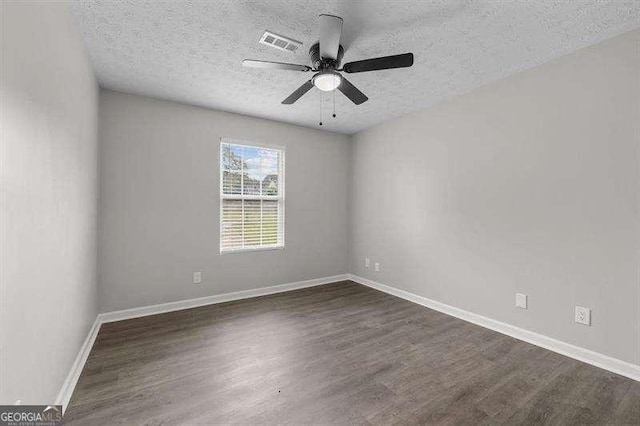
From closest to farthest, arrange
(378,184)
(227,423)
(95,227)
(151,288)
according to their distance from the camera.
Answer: (227,423) → (95,227) → (151,288) → (378,184)

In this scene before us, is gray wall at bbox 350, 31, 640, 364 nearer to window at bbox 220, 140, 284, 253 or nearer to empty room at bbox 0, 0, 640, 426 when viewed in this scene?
empty room at bbox 0, 0, 640, 426

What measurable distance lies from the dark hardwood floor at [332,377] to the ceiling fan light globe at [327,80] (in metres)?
2.28

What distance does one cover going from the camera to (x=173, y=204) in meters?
3.45

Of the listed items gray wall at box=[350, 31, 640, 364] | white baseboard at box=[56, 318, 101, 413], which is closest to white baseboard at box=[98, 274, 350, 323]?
white baseboard at box=[56, 318, 101, 413]

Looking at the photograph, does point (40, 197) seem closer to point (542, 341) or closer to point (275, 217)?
point (275, 217)

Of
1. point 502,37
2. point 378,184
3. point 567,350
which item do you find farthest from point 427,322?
point 502,37

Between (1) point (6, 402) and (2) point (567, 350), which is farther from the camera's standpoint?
(2) point (567, 350)

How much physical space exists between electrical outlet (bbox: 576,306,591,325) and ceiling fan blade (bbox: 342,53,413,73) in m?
2.50

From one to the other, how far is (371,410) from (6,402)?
1.78m

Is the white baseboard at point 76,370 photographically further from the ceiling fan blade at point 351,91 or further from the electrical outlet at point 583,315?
the electrical outlet at point 583,315

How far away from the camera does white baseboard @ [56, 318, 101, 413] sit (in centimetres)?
175

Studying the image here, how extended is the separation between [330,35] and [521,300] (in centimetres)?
296

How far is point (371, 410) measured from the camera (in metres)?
1.74

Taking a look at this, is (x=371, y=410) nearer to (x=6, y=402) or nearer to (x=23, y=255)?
(x=6, y=402)
